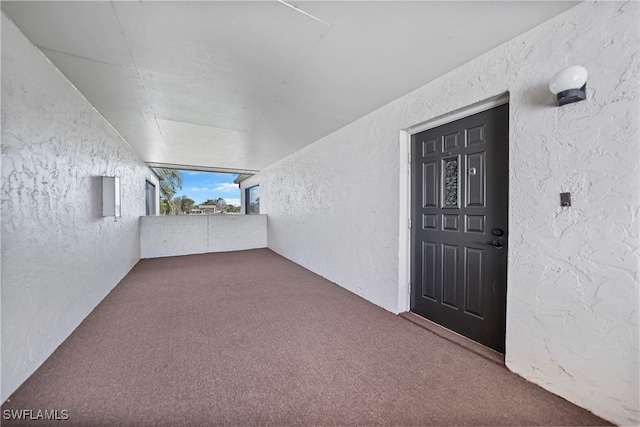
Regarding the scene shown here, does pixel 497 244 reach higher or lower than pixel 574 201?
lower

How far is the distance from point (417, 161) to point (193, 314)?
9.47ft

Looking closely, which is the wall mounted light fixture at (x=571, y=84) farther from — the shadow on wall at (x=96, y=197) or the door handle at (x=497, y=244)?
the shadow on wall at (x=96, y=197)

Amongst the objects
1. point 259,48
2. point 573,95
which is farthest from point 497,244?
point 259,48

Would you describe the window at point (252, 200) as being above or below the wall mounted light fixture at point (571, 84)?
below

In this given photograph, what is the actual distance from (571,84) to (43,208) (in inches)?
137

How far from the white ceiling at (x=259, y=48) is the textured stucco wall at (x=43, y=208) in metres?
0.27

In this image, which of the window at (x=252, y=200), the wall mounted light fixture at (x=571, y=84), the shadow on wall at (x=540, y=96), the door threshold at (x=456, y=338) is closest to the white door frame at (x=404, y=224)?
the door threshold at (x=456, y=338)

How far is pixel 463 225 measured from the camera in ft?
6.81

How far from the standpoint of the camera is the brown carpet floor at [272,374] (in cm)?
133

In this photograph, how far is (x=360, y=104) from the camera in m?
2.71

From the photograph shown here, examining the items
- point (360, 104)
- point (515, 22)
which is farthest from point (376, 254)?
point (515, 22)

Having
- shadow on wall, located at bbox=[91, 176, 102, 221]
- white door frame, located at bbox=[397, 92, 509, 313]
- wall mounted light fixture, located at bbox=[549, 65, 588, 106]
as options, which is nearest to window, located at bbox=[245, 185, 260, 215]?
shadow on wall, located at bbox=[91, 176, 102, 221]

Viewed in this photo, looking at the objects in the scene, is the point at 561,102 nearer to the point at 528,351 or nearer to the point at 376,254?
the point at 528,351

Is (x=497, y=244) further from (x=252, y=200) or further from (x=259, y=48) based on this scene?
(x=252, y=200)
